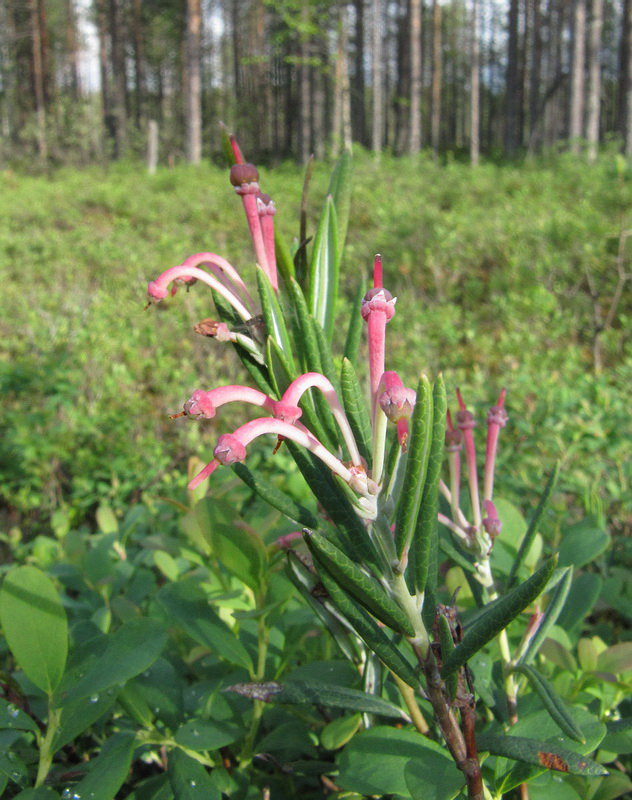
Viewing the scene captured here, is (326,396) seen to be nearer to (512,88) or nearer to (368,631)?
(368,631)

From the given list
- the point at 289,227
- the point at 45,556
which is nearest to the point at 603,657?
the point at 45,556

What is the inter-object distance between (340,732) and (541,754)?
0.27 metres

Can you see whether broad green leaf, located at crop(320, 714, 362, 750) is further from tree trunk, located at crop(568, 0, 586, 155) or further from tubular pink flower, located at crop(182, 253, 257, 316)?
tree trunk, located at crop(568, 0, 586, 155)

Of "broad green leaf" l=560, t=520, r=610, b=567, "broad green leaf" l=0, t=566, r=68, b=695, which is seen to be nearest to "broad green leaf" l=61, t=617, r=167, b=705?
"broad green leaf" l=0, t=566, r=68, b=695

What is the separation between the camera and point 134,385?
342 centimetres

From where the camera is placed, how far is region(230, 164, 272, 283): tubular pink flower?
0.60 m

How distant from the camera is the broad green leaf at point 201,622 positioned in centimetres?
81

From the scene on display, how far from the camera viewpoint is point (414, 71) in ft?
49.1

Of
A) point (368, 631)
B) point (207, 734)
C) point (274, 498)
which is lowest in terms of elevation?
point (207, 734)

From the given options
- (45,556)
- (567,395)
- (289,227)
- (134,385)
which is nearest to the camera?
(45,556)

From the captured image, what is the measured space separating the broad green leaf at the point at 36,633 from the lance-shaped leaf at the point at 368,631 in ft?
1.07

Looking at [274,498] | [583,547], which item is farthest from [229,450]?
[583,547]

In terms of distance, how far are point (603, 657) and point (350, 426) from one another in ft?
1.73

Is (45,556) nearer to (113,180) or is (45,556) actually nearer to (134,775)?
(134,775)
